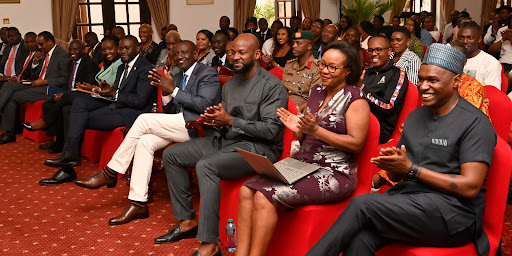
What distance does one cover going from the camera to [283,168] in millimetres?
2967

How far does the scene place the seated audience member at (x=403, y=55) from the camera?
4.71 meters

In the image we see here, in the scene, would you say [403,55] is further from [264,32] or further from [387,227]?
[264,32]

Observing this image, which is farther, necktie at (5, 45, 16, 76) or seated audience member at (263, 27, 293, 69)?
necktie at (5, 45, 16, 76)

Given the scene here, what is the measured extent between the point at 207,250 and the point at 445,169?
1.54m

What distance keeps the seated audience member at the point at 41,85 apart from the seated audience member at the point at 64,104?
0.71 meters

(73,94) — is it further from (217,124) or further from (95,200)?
(217,124)

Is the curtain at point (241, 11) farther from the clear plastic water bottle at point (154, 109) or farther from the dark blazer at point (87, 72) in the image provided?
the clear plastic water bottle at point (154, 109)

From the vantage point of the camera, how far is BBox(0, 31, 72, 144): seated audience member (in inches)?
273

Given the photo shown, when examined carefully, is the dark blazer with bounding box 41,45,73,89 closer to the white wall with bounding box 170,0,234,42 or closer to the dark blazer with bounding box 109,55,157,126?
the dark blazer with bounding box 109,55,157,126

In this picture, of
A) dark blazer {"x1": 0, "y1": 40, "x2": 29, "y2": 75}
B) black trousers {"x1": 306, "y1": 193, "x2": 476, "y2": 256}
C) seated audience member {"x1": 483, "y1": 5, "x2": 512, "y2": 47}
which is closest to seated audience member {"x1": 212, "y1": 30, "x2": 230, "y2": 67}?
dark blazer {"x1": 0, "y1": 40, "x2": 29, "y2": 75}

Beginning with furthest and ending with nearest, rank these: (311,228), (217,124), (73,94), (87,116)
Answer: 1. (73,94)
2. (87,116)
3. (217,124)
4. (311,228)

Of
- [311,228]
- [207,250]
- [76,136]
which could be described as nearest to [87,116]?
[76,136]

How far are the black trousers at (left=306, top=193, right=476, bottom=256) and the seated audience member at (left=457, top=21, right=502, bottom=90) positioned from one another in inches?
94.9

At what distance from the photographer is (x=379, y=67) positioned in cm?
422
